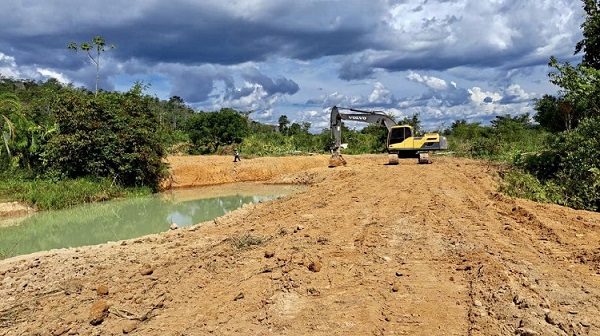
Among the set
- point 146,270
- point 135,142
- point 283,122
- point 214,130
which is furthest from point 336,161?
point 283,122

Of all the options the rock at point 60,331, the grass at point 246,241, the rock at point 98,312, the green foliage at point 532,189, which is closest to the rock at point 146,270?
the rock at point 98,312

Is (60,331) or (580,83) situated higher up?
(580,83)

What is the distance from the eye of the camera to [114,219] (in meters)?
14.1

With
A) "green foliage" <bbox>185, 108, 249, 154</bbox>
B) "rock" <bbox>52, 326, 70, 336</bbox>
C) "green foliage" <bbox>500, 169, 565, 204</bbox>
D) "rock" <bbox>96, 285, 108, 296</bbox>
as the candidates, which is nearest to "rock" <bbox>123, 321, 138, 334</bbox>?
"rock" <bbox>52, 326, 70, 336</bbox>

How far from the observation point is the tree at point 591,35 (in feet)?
52.8

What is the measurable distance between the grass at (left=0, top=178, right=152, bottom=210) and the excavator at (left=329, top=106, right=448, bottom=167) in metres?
10.6

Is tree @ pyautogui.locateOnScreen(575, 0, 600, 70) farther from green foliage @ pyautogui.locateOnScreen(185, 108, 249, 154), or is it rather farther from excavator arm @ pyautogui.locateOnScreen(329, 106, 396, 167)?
green foliage @ pyautogui.locateOnScreen(185, 108, 249, 154)

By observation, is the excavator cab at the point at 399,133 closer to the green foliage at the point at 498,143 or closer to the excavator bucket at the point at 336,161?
the excavator bucket at the point at 336,161

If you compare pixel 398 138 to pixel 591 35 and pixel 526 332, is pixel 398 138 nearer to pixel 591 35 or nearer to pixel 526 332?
pixel 591 35

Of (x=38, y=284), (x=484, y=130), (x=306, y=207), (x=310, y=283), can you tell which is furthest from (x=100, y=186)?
(x=484, y=130)

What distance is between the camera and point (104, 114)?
18.2 m

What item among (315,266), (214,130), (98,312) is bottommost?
(98,312)

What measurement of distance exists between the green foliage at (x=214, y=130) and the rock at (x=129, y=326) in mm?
30325

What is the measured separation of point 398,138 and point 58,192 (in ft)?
48.9
